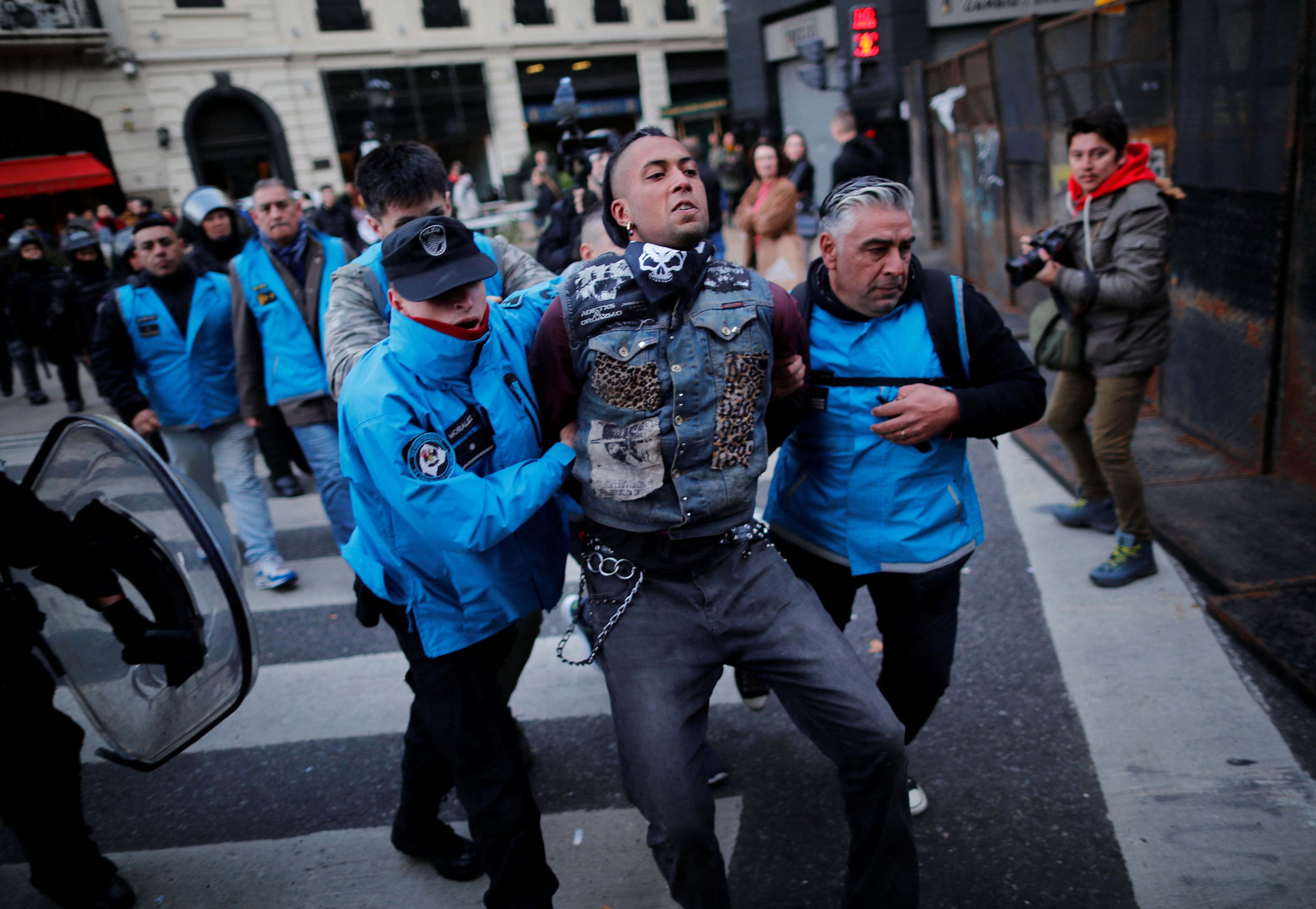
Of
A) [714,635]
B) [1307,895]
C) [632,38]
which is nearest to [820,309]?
[714,635]

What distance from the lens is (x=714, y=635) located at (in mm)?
2213

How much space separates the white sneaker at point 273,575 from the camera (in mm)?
5059

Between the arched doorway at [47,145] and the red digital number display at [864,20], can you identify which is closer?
the red digital number display at [864,20]

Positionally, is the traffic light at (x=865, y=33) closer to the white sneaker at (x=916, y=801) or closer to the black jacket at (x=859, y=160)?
the black jacket at (x=859, y=160)

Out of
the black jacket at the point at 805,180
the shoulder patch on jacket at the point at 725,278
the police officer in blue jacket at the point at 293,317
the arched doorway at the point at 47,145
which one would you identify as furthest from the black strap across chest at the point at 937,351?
the arched doorway at the point at 47,145

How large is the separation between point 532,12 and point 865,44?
74.1 ft

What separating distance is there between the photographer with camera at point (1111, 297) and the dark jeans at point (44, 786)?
3604mm

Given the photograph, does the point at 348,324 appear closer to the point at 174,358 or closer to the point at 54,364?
the point at 174,358

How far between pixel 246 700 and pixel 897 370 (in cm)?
321

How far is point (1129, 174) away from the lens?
375 centimetres

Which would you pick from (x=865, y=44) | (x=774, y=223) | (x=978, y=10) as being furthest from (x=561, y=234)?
(x=978, y=10)

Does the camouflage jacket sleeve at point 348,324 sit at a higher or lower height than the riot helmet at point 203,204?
lower

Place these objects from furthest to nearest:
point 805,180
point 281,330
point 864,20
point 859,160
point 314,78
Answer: point 314,78, point 864,20, point 805,180, point 859,160, point 281,330

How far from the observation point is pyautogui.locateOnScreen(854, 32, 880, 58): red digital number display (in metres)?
10.5
